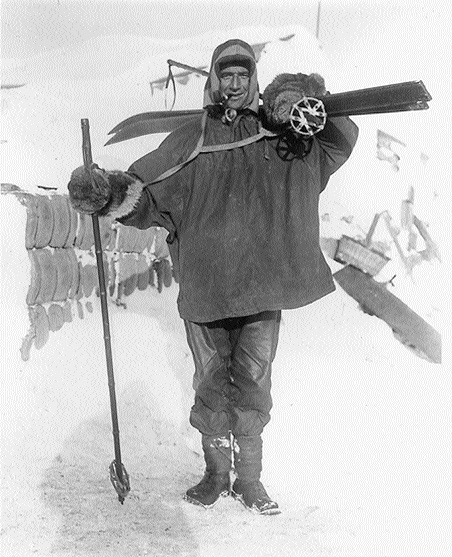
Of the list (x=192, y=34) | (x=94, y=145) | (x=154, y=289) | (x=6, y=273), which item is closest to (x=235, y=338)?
(x=6, y=273)

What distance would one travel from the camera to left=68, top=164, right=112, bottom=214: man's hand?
6.07 ft

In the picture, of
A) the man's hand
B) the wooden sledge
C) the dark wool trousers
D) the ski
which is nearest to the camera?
the ski

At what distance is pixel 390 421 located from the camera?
279 cm

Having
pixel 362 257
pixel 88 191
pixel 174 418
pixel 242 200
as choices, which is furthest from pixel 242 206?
pixel 362 257

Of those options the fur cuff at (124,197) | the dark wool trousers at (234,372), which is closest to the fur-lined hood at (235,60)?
the fur cuff at (124,197)

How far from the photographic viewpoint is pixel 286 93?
1.89 m

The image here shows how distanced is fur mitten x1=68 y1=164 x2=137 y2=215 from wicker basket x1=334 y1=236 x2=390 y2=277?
1687mm

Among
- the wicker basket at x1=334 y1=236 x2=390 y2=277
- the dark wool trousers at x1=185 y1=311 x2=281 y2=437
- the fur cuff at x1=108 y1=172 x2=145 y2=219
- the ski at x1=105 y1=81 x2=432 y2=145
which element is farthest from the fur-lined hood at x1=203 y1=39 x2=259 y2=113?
the wicker basket at x1=334 y1=236 x2=390 y2=277

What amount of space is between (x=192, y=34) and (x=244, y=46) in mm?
1316

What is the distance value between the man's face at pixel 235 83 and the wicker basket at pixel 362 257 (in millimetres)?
1482

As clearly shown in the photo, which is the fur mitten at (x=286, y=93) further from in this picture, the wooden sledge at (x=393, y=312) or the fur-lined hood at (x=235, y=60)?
the wooden sledge at (x=393, y=312)

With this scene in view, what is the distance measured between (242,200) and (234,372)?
23.4 inches

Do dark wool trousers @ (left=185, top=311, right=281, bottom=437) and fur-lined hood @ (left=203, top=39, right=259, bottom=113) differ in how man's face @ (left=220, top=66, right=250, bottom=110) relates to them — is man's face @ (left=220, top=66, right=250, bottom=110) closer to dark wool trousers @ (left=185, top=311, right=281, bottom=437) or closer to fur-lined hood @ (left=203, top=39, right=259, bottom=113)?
fur-lined hood @ (left=203, top=39, right=259, bottom=113)

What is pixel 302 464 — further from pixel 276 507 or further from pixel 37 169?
pixel 37 169
